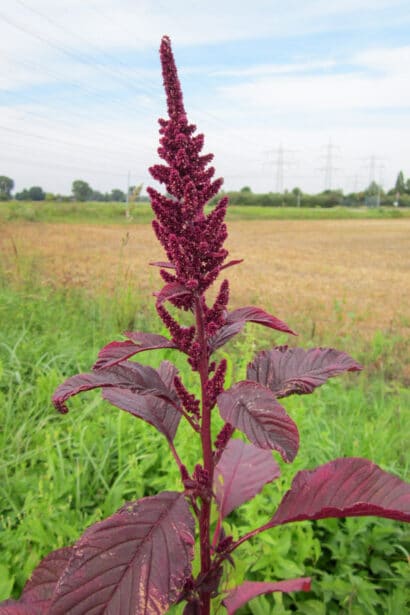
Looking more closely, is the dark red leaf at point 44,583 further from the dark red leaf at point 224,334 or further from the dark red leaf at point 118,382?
the dark red leaf at point 224,334

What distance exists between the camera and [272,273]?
10.6 m

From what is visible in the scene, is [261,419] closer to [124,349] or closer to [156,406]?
[124,349]

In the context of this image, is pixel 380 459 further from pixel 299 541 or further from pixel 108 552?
pixel 108 552

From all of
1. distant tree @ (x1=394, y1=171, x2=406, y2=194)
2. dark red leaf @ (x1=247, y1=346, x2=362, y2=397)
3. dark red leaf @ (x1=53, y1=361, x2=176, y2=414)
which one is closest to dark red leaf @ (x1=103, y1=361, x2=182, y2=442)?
dark red leaf @ (x1=53, y1=361, x2=176, y2=414)

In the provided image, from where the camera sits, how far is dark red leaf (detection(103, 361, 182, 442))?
1061mm

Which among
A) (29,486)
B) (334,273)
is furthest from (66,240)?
(29,486)

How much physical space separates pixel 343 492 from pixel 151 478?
145 centimetres

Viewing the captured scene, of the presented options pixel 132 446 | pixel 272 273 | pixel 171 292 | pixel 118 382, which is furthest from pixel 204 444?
pixel 272 273

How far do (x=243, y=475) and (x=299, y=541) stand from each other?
668 mm

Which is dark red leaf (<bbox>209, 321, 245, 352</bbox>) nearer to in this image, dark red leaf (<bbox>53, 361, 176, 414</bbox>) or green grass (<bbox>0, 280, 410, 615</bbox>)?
dark red leaf (<bbox>53, 361, 176, 414</bbox>)

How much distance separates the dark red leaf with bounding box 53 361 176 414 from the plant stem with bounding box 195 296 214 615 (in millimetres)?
76

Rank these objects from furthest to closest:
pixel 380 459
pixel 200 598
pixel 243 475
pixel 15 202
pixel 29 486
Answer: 1. pixel 15 202
2. pixel 380 459
3. pixel 29 486
4. pixel 243 475
5. pixel 200 598

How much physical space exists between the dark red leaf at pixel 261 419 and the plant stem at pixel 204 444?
0.09m

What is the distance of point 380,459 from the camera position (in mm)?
2303
